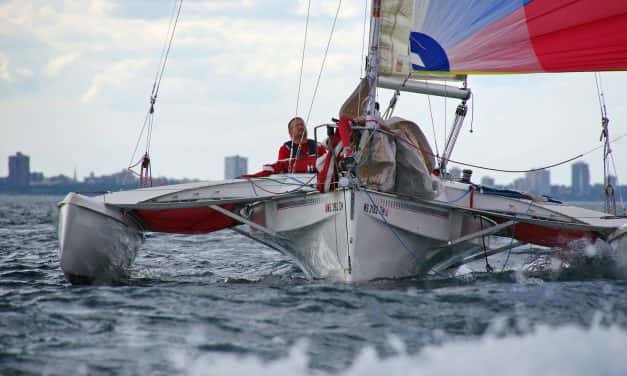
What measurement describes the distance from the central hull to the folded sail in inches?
59.6

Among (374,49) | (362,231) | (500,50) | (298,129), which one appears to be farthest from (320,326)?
(298,129)

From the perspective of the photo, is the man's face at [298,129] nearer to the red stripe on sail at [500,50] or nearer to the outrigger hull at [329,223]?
the outrigger hull at [329,223]

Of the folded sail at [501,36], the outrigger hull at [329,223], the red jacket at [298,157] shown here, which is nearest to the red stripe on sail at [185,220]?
the outrigger hull at [329,223]

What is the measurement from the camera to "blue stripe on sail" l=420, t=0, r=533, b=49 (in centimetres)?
889

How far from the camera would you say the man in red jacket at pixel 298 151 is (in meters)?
9.84

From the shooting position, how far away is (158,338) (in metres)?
5.75

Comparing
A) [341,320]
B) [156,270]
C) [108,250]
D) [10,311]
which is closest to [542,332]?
[341,320]

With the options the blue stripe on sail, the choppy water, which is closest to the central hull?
the choppy water

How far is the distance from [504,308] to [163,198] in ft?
11.9

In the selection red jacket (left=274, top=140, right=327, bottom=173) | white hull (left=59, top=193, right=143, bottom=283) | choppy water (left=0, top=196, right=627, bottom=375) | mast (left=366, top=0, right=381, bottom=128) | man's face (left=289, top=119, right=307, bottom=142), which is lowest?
choppy water (left=0, top=196, right=627, bottom=375)

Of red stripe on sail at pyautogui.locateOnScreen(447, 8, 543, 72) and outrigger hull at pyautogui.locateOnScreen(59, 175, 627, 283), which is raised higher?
red stripe on sail at pyautogui.locateOnScreen(447, 8, 543, 72)

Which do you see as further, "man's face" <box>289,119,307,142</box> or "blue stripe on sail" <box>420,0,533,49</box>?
"man's face" <box>289,119,307,142</box>

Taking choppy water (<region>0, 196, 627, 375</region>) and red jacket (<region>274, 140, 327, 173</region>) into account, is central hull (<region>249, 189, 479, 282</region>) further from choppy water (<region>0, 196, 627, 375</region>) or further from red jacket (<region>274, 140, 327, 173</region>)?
red jacket (<region>274, 140, 327, 173</region>)

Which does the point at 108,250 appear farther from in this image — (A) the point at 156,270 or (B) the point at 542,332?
(B) the point at 542,332
